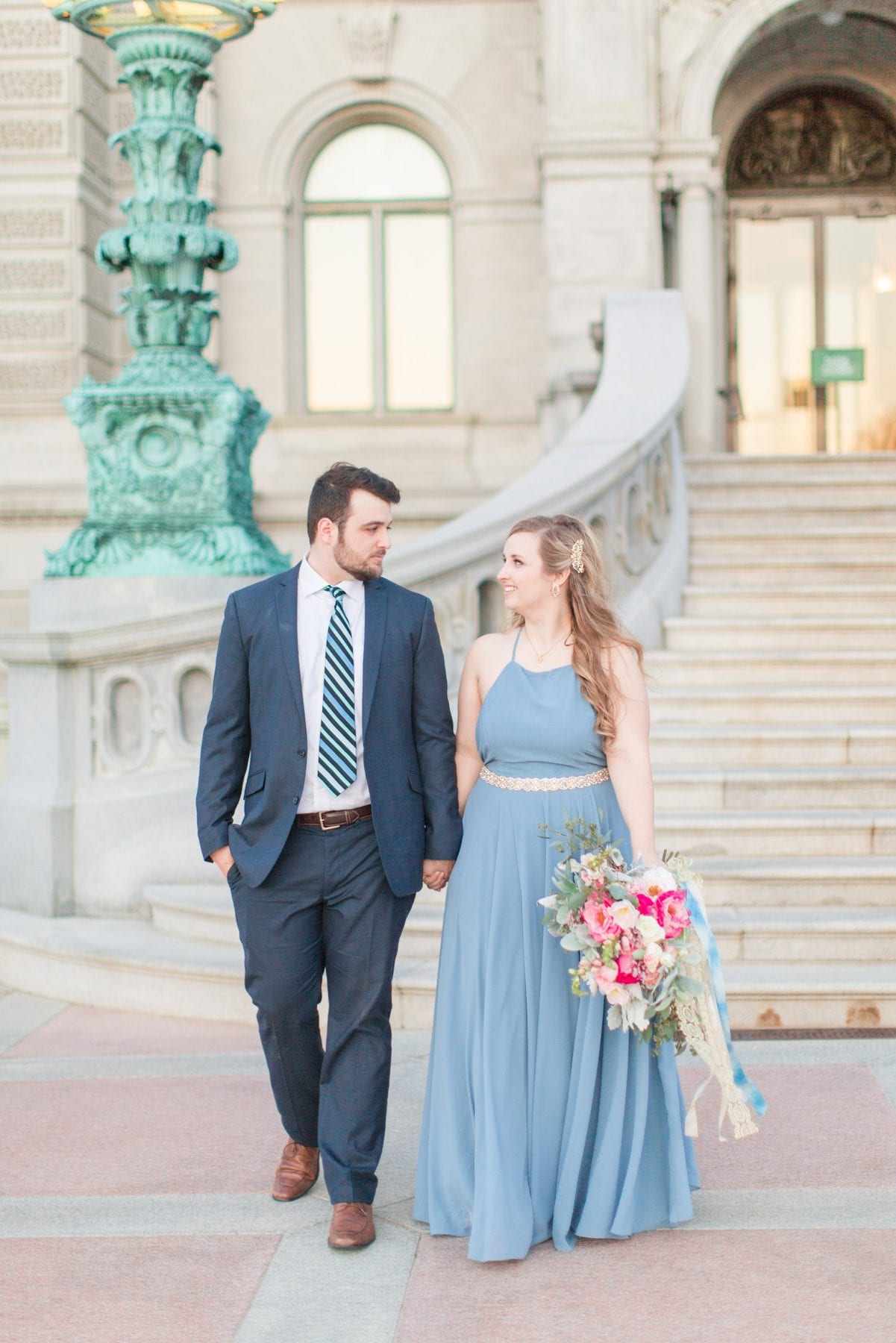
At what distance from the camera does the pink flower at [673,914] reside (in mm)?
3840

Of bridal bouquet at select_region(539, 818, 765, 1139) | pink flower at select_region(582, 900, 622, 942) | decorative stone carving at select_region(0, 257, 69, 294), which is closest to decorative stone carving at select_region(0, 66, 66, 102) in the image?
decorative stone carving at select_region(0, 257, 69, 294)

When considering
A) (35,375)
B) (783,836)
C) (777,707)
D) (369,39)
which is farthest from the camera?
(369,39)

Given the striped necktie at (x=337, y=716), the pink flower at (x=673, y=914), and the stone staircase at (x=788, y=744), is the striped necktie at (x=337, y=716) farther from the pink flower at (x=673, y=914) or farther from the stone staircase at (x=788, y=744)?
the stone staircase at (x=788, y=744)

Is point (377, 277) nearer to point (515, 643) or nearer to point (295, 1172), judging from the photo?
point (515, 643)

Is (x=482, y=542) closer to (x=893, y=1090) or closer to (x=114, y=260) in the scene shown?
(x=114, y=260)

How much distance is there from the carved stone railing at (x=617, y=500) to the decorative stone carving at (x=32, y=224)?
557 cm

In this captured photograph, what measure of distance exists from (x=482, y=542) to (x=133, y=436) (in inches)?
74.9

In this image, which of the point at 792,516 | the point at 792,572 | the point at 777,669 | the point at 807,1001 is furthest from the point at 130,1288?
the point at 792,516

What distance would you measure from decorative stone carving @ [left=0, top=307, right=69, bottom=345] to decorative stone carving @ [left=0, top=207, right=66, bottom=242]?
25.1 inches

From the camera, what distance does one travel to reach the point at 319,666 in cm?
420

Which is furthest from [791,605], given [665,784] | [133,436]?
[133,436]

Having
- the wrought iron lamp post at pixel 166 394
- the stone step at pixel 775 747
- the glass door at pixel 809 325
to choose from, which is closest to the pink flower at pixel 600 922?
the stone step at pixel 775 747

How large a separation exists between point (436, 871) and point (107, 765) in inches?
132

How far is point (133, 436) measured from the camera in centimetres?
802
